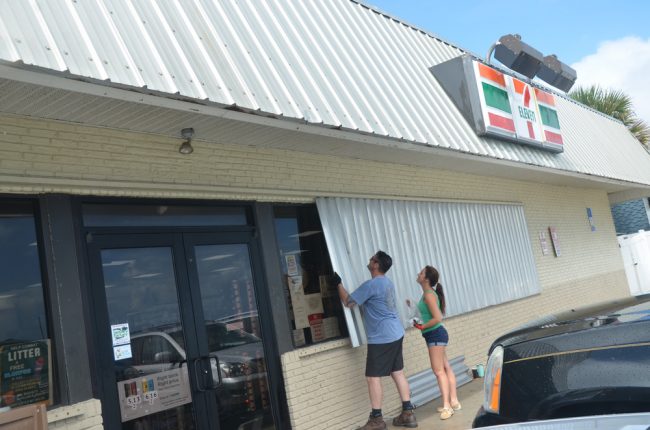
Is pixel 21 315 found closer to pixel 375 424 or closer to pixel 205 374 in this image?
pixel 205 374

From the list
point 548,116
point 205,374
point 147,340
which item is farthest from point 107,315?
point 548,116

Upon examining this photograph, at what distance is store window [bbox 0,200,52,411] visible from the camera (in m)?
4.46

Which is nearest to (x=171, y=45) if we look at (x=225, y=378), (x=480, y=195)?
(x=225, y=378)

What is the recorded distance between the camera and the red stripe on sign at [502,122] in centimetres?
825

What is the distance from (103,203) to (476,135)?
16.2ft

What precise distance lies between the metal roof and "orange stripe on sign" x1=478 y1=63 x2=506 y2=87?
725mm

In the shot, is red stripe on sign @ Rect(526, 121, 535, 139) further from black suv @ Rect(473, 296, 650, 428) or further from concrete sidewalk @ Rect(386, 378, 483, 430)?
black suv @ Rect(473, 296, 650, 428)

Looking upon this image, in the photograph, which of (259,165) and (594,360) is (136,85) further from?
(594,360)

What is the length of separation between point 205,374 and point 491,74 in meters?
5.94

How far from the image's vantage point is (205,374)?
5.57 metres

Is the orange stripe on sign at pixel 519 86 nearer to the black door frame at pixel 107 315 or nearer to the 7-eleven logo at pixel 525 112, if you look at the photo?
the 7-eleven logo at pixel 525 112

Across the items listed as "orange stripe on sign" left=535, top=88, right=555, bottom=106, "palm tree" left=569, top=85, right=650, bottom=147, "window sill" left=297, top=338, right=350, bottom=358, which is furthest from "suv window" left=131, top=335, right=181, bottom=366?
"palm tree" left=569, top=85, right=650, bottom=147

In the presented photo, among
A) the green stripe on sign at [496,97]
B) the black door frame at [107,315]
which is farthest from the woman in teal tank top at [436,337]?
the green stripe on sign at [496,97]

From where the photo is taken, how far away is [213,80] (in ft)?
15.4
